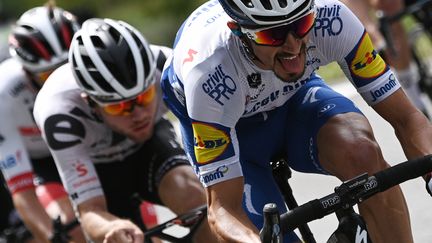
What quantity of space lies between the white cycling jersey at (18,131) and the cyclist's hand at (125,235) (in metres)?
1.69

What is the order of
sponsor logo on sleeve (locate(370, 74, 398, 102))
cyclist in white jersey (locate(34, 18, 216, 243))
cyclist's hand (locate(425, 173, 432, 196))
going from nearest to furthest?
1. cyclist's hand (locate(425, 173, 432, 196))
2. sponsor logo on sleeve (locate(370, 74, 398, 102))
3. cyclist in white jersey (locate(34, 18, 216, 243))

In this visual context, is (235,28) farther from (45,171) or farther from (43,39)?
(43,39)

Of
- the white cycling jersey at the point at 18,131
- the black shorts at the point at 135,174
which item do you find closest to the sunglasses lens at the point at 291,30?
the black shorts at the point at 135,174

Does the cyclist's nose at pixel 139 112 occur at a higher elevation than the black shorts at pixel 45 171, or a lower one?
higher

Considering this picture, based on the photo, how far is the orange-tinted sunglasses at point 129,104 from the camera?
6.01 meters

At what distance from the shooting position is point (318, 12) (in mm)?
4824

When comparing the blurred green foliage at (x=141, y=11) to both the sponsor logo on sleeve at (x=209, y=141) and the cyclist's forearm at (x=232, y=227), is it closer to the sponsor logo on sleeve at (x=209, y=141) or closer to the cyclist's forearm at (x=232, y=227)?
the sponsor logo on sleeve at (x=209, y=141)

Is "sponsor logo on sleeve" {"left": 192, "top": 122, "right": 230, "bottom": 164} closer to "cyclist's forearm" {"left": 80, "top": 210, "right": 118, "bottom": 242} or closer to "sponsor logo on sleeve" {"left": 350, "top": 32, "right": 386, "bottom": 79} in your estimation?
"sponsor logo on sleeve" {"left": 350, "top": 32, "right": 386, "bottom": 79}

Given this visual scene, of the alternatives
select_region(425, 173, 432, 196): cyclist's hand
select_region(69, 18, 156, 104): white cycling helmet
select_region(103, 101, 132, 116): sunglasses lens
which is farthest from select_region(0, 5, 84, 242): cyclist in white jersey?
select_region(425, 173, 432, 196): cyclist's hand

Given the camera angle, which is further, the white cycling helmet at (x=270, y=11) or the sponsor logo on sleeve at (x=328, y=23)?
the sponsor logo on sleeve at (x=328, y=23)

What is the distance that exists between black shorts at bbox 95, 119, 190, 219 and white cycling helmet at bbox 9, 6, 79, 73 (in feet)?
4.05

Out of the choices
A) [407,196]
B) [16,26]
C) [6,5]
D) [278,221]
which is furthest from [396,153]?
[6,5]

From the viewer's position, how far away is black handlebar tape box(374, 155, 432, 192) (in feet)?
14.2

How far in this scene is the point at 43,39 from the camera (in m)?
7.77
